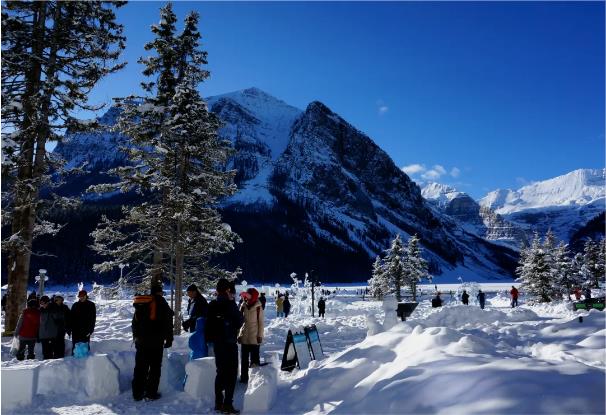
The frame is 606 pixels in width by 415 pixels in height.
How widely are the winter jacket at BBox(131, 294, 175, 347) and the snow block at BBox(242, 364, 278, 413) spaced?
5.37 ft

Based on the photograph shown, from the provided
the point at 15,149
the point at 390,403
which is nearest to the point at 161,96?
the point at 15,149

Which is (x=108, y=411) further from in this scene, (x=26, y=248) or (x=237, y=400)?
(x=26, y=248)

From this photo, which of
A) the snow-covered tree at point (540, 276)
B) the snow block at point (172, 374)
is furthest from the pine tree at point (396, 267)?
the snow block at point (172, 374)

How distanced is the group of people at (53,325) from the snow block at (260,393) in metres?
4.87

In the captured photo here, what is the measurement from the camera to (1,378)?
22.7 ft

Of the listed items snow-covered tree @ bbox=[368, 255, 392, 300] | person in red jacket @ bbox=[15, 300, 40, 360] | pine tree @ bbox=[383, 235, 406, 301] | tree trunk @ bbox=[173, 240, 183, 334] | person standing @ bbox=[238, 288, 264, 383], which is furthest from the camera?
snow-covered tree @ bbox=[368, 255, 392, 300]

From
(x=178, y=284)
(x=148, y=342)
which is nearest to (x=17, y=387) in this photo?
(x=148, y=342)

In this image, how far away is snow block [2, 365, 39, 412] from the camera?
22.8 ft

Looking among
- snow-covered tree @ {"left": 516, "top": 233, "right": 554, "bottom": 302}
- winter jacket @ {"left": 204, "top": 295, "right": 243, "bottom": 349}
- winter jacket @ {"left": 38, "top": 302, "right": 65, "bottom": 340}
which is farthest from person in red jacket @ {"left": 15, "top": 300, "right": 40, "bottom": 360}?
snow-covered tree @ {"left": 516, "top": 233, "right": 554, "bottom": 302}

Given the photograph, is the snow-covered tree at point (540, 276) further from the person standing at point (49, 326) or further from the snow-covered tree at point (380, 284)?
the person standing at point (49, 326)

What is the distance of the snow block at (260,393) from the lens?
22.2 ft

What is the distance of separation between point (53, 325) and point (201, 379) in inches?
185

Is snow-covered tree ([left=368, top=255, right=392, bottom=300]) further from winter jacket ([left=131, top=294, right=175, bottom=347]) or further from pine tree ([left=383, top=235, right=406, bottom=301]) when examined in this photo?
winter jacket ([left=131, top=294, right=175, bottom=347])

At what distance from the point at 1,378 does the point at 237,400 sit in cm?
346
